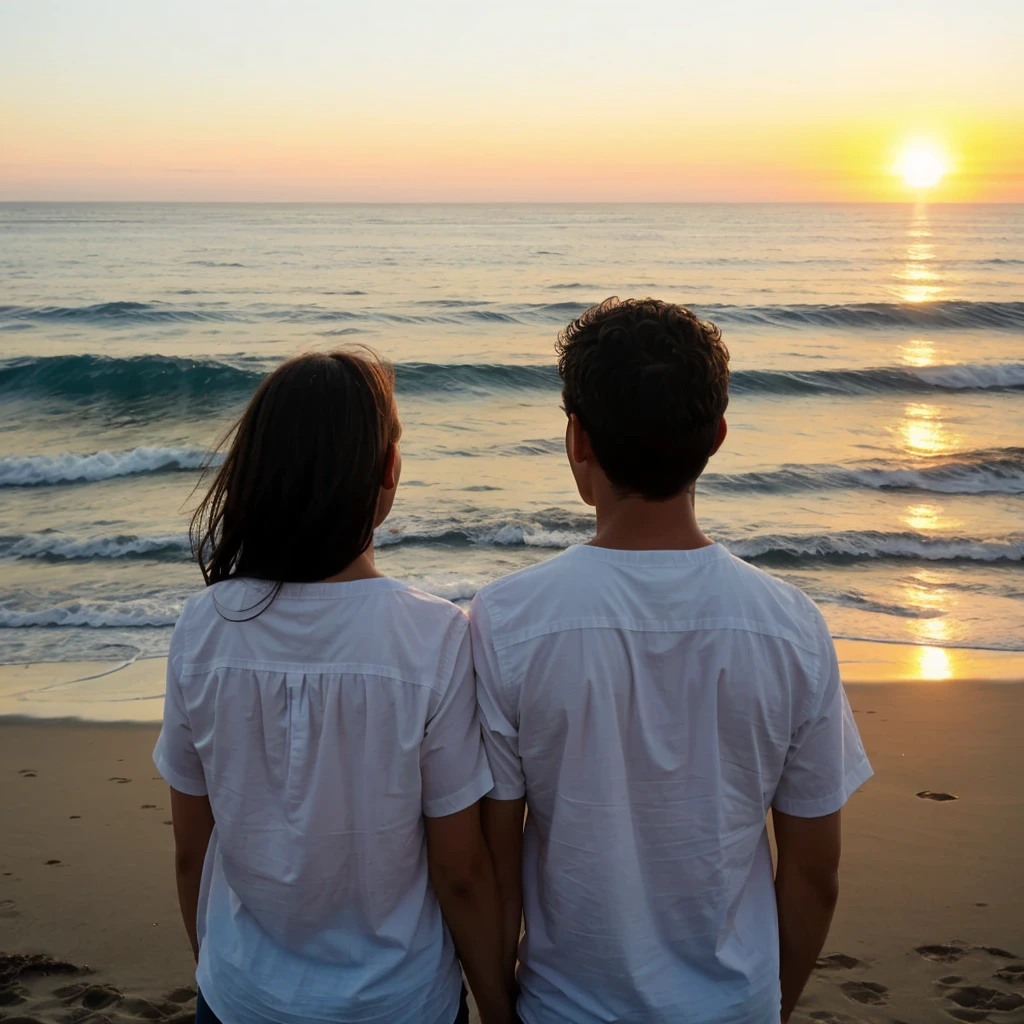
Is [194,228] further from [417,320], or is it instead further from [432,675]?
[432,675]

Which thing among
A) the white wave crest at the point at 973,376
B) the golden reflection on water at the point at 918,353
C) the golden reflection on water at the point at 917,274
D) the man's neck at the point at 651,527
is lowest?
the white wave crest at the point at 973,376

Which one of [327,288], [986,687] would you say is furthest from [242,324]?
[986,687]

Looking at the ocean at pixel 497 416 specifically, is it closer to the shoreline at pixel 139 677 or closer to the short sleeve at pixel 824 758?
the shoreline at pixel 139 677

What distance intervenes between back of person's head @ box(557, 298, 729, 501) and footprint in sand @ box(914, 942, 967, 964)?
2.46 meters

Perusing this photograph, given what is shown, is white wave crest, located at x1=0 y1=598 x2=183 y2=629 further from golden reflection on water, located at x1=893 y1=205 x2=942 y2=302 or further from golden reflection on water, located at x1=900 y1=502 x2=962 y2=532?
golden reflection on water, located at x1=893 y1=205 x2=942 y2=302

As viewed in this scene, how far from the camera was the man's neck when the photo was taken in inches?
59.8

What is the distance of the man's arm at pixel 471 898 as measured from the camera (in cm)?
161

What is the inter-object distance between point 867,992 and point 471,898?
1.99m

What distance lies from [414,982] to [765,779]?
65cm

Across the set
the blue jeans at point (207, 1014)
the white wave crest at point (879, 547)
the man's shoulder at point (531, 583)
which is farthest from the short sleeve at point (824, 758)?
the white wave crest at point (879, 547)

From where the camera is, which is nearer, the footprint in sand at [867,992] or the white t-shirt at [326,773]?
the white t-shirt at [326,773]

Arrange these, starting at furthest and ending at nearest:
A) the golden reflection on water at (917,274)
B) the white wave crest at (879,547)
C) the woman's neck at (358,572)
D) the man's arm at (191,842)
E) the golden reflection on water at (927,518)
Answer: the golden reflection on water at (917,274), the golden reflection on water at (927,518), the white wave crest at (879,547), the man's arm at (191,842), the woman's neck at (358,572)

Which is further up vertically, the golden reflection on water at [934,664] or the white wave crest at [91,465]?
the white wave crest at [91,465]

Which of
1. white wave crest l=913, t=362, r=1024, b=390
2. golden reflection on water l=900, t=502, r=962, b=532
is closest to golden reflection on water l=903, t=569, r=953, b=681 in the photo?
golden reflection on water l=900, t=502, r=962, b=532
